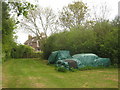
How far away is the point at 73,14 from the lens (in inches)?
1171

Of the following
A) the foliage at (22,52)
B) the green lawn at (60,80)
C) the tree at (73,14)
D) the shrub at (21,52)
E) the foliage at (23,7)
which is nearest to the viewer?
the foliage at (23,7)

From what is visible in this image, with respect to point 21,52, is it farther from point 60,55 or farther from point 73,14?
point 60,55

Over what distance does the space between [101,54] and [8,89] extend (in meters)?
14.2

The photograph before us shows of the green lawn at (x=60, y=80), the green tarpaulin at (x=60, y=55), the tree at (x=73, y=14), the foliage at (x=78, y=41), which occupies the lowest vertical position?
the green lawn at (x=60, y=80)

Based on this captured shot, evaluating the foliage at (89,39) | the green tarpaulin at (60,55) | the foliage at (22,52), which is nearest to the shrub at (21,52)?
the foliage at (22,52)

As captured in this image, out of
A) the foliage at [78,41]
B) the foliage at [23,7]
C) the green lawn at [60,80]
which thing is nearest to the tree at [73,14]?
the foliage at [78,41]

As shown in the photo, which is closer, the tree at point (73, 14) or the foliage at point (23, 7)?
the foliage at point (23, 7)

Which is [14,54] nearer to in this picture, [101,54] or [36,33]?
[36,33]

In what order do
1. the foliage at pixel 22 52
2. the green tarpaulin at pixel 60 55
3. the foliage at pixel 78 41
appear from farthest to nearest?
1. the foliage at pixel 22 52
2. the foliage at pixel 78 41
3. the green tarpaulin at pixel 60 55

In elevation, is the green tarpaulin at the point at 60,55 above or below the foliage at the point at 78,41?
below

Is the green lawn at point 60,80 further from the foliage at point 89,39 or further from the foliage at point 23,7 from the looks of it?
the foliage at point 89,39

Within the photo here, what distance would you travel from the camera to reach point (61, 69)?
1233 centimetres

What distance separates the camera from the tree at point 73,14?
95.6ft

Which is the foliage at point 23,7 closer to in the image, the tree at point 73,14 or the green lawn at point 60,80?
the green lawn at point 60,80
